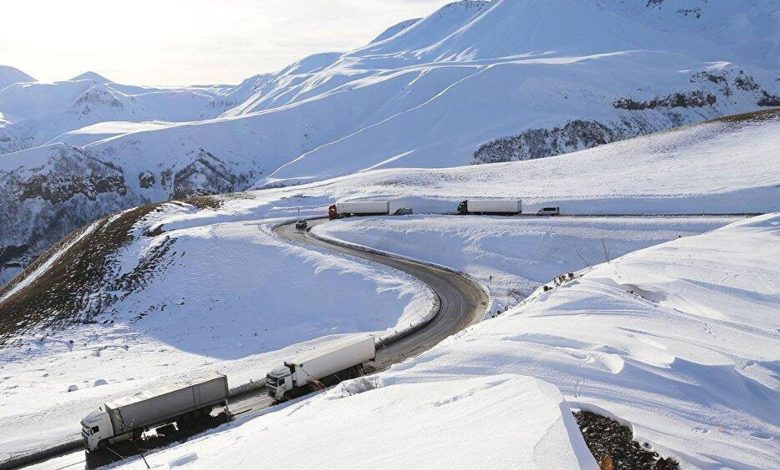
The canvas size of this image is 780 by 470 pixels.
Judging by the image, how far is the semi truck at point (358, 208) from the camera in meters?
65.8

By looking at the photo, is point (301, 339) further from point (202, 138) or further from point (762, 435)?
point (202, 138)

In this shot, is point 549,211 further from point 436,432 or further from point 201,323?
point 436,432

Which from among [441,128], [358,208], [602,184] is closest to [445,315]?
[358,208]

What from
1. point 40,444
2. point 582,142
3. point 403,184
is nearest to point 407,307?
point 40,444

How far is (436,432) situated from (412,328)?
25811 millimetres

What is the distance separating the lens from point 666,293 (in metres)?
23.0

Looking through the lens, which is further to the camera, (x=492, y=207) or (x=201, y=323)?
(x=492, y=207)

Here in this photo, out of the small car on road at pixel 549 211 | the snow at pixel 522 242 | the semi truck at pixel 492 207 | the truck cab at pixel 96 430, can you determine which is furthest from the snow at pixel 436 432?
the small car on road at pixel 549 211

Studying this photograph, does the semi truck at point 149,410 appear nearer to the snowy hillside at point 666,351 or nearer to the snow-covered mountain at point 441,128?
the snowy hillside at point 666,351

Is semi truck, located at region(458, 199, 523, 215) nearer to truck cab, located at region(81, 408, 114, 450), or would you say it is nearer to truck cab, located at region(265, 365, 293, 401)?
truck cab, located at region(265, 365, 293, 401)

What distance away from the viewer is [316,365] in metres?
26.6

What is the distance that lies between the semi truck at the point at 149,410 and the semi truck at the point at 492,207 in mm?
42165

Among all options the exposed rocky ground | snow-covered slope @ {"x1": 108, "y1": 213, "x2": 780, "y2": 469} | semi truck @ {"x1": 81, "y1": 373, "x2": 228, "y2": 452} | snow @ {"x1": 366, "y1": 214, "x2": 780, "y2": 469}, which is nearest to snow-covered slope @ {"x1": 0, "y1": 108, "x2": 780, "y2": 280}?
snow @ {"x1": 366, "y1": 214, "x2": 780, "y2": 469}

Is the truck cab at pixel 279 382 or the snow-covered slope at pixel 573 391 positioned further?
the truck cab at pixel 279 382
